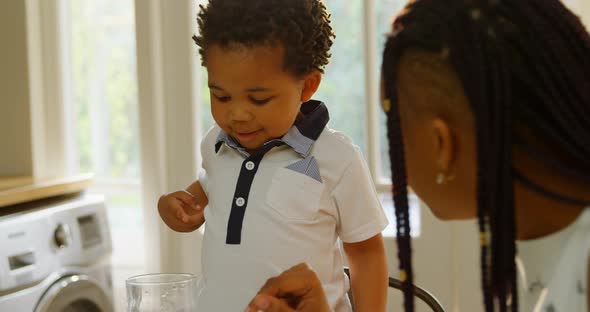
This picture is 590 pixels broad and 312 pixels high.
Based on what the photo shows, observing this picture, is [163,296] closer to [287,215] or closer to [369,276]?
[287,215]

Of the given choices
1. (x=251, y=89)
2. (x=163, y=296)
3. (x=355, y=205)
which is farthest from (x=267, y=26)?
(x=163, y=296)

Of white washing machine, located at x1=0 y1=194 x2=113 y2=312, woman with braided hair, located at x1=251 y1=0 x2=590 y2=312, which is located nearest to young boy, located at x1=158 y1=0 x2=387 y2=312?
woman with braided hair, located at x1=251 y1=0 x2=590 y2=312

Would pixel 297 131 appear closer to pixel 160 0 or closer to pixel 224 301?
pixel 224 301

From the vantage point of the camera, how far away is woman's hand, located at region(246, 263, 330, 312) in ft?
3.72

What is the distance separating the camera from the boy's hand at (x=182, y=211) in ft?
4.84

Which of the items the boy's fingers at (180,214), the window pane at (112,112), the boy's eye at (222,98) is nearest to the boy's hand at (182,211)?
the boy's fingers at (180,214)

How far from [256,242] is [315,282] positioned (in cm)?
24

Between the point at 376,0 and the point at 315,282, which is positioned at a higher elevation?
the point at 376,0

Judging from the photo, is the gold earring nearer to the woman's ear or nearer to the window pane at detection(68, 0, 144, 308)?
the woman's ear

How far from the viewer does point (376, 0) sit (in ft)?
7.95

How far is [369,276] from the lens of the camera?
1.43 m

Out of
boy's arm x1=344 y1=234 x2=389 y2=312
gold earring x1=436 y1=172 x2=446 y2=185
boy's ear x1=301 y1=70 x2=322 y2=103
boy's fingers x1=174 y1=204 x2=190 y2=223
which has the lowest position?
boy's arm x1=344 y1=234 x2=389 y2=312

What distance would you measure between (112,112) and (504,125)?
6.97 ft

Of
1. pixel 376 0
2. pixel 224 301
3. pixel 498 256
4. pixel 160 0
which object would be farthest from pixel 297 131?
pixel 160 0
